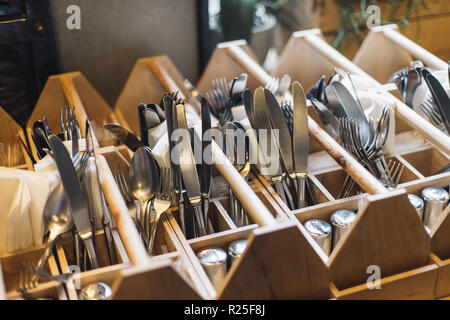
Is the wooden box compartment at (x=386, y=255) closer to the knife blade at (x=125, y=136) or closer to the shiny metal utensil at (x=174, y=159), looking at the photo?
the shiny metal utensil at (x=174, y=159)

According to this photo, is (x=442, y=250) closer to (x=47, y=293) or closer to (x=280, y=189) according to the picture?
(x=280, y=189)

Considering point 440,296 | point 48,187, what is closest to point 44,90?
point 48,187

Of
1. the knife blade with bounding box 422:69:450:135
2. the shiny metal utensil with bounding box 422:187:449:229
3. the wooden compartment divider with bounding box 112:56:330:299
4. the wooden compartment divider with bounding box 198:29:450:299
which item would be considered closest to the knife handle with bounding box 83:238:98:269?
the wooden compartment divider with bounding box 112:56:330:299

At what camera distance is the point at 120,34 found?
1382 millimetres

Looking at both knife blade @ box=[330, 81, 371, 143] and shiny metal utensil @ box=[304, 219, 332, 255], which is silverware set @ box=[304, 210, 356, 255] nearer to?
shiny metal utensil @ box=[304, 219, 332, 255]

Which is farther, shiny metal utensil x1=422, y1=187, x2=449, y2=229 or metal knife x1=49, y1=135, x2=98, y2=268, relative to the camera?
shiny metal utensil x1=422, y1=187, x2=449, y2=229

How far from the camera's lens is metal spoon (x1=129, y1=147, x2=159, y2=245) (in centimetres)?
91

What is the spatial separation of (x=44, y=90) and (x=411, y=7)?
1.22 metres

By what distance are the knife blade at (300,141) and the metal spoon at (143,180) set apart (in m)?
0.26

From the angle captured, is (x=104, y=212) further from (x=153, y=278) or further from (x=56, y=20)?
(x=56, y=20)

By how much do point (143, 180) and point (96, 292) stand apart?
0.71 ft

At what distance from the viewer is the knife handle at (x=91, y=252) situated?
837mm

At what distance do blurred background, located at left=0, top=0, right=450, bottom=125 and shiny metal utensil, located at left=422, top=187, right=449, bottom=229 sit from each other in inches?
30.0

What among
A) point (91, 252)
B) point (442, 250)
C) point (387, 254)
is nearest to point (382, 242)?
point (387, 254)
